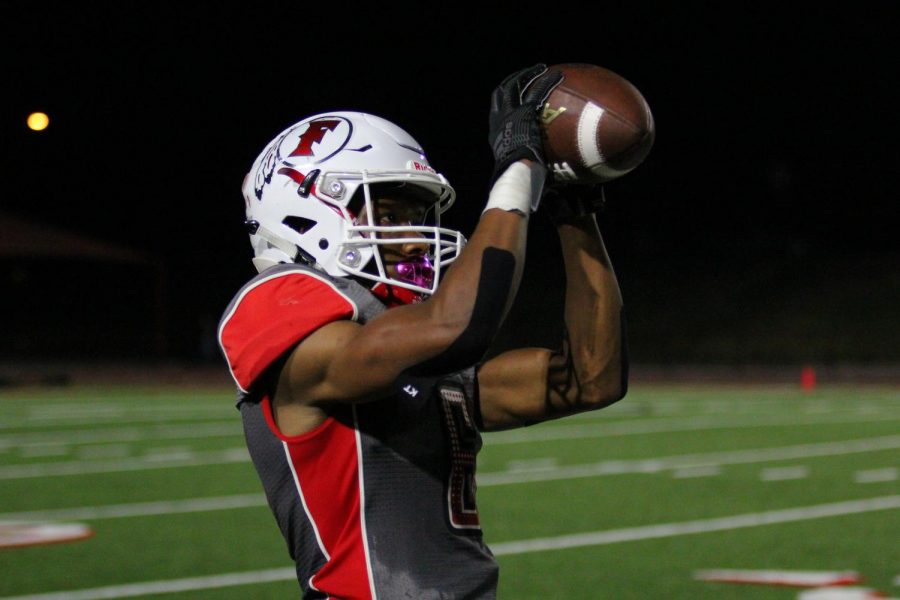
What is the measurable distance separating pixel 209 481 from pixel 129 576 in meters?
3.50

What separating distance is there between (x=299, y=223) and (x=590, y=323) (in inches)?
20.9

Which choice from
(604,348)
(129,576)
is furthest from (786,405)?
(604,348)

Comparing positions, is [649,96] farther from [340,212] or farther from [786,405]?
[340,212]

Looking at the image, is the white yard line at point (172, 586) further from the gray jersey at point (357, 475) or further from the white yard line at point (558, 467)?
the gray jersey at point (357, 475)

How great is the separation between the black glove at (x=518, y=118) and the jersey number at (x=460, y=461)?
406mm

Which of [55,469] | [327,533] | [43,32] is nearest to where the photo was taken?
[327,533]

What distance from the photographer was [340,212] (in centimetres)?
221

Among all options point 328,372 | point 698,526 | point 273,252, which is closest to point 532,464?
point 698,526

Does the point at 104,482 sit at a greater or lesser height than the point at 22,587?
lesser

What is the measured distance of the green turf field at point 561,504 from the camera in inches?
225

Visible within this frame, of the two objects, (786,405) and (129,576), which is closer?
(129,576)

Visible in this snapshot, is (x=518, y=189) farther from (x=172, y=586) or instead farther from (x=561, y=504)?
(x=561, y=504)

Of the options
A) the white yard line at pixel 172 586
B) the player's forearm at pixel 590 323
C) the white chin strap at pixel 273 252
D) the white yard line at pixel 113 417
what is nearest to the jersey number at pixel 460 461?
the player's forearm at pixel 590 323

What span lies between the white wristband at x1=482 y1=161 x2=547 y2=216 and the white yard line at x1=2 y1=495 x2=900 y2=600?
388cm
